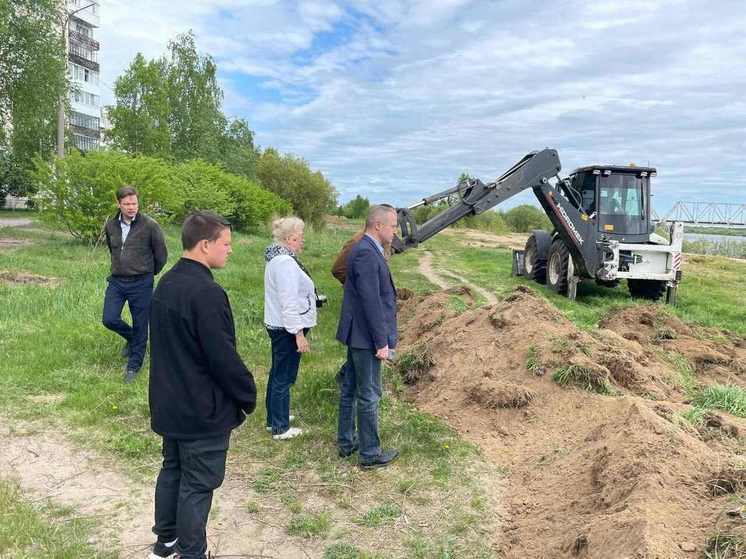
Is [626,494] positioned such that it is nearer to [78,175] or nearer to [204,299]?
[204,299]

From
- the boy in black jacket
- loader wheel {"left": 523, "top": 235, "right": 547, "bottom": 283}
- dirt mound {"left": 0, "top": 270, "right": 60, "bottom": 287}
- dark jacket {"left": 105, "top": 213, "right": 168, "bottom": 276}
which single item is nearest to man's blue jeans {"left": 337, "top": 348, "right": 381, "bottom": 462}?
the boy in black jacket

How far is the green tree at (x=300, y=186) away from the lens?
1544 inches

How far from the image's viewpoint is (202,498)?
3.13 m

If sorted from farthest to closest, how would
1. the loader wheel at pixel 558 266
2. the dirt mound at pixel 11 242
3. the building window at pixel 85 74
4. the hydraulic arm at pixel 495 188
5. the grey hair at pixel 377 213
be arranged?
1. the building window at pixel 85 74
2. the dirt mound at pixel 11 242
3. the loader wheel at pixel 558 266
4. the hydraulic arm at pixel 495 188
5. the grey hair at pixel 377 213

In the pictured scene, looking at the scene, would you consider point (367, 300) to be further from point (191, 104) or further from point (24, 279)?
point (191, 104)

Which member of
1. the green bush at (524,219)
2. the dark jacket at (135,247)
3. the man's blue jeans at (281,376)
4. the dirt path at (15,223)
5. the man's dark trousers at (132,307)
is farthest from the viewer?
the green bush at (524,219)

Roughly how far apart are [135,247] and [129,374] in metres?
1.36

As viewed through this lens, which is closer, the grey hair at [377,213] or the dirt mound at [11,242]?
the grey hair at [377,213]

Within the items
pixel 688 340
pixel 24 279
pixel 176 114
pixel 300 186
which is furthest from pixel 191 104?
pixel 688 340

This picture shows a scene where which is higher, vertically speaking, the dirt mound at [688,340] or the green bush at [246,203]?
the green bush at [246,203]

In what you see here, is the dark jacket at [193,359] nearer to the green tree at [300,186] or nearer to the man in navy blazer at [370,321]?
the man in navy blazer at [370,321]

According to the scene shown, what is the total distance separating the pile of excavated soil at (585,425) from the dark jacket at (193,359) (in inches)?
75.1

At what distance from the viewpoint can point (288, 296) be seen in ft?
15.6

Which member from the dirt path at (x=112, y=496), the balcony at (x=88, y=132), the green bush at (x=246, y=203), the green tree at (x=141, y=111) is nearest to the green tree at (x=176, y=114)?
the green tree at (x=141, y=111)
